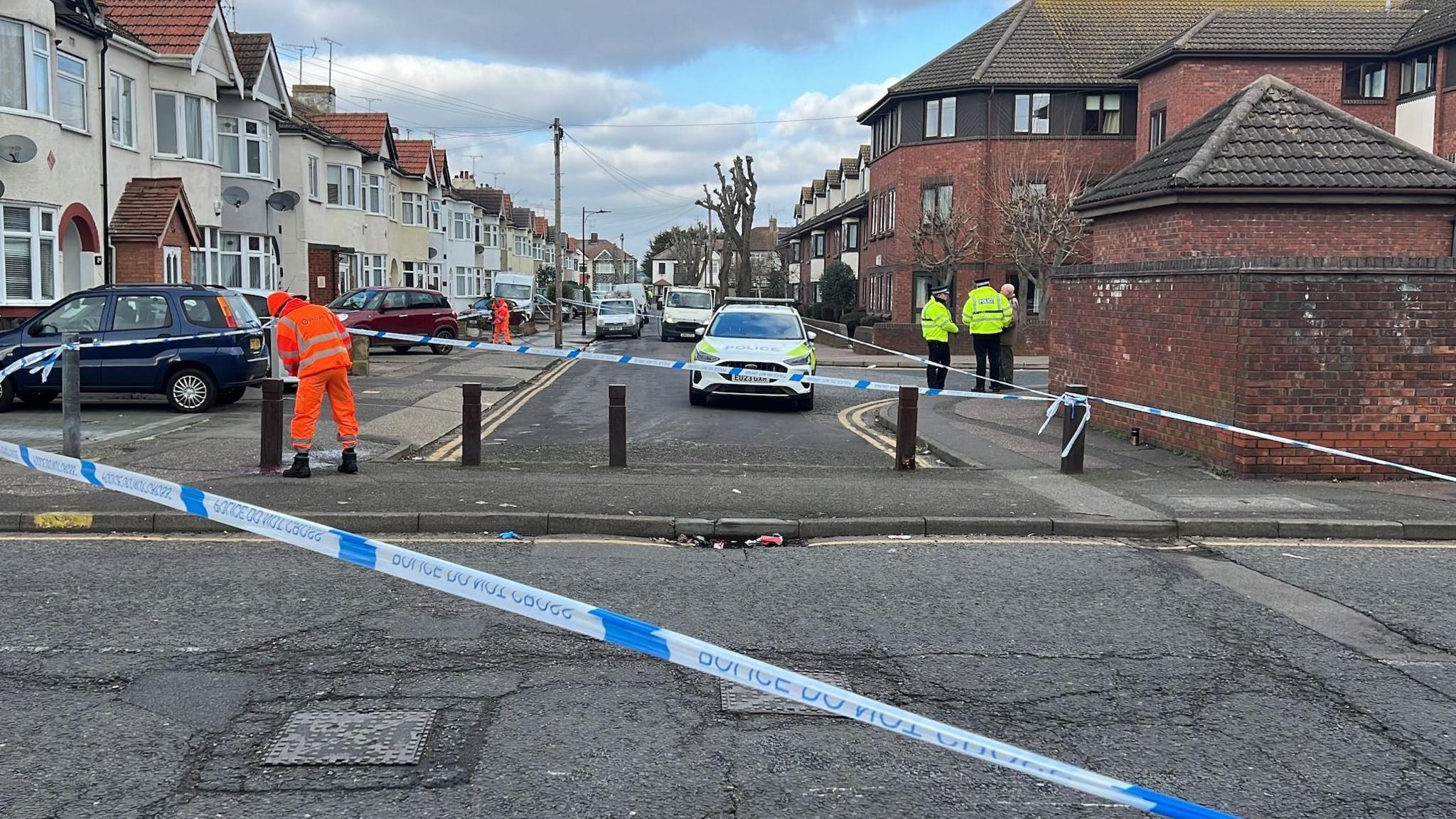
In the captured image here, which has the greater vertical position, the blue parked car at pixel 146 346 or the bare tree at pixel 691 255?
the bare tree at pixel 691 255

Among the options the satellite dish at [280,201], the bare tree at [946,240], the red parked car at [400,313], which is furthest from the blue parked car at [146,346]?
the bare tree at [946,240]

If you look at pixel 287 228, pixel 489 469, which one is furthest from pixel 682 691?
pixel 287 228

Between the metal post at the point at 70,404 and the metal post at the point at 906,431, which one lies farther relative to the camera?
the metal post at the point at 906,431

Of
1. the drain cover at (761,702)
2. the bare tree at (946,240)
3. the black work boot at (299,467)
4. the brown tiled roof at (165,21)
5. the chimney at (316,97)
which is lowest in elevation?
the drain cover at (761,702)

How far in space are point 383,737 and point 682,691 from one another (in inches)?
49.7

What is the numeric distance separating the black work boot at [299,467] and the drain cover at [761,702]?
595cm

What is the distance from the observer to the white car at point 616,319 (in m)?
45.4

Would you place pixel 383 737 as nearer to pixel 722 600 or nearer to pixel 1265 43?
pixel 722 600

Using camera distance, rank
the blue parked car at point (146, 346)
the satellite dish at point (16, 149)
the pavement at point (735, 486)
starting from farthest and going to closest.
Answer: the satellite dish at point (16, 149), the blue parked car at point (146, 346), the pavement at point (735, 486)

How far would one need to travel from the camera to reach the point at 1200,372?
1157 centimetres

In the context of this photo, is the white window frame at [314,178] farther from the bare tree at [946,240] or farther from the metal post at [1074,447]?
the metal post at [1074,447]

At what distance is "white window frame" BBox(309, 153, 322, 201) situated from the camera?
36.1 m

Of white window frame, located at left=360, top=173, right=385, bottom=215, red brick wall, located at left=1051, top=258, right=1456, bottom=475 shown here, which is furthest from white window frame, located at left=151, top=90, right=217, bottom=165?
red brick wall, located at left=1051, top=258, right=1456, bottom=475

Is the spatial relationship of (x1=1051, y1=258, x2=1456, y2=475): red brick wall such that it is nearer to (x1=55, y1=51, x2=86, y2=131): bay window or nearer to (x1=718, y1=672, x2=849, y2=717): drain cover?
(x1=718, y1=672, x2=849, y2=717): drain cover
